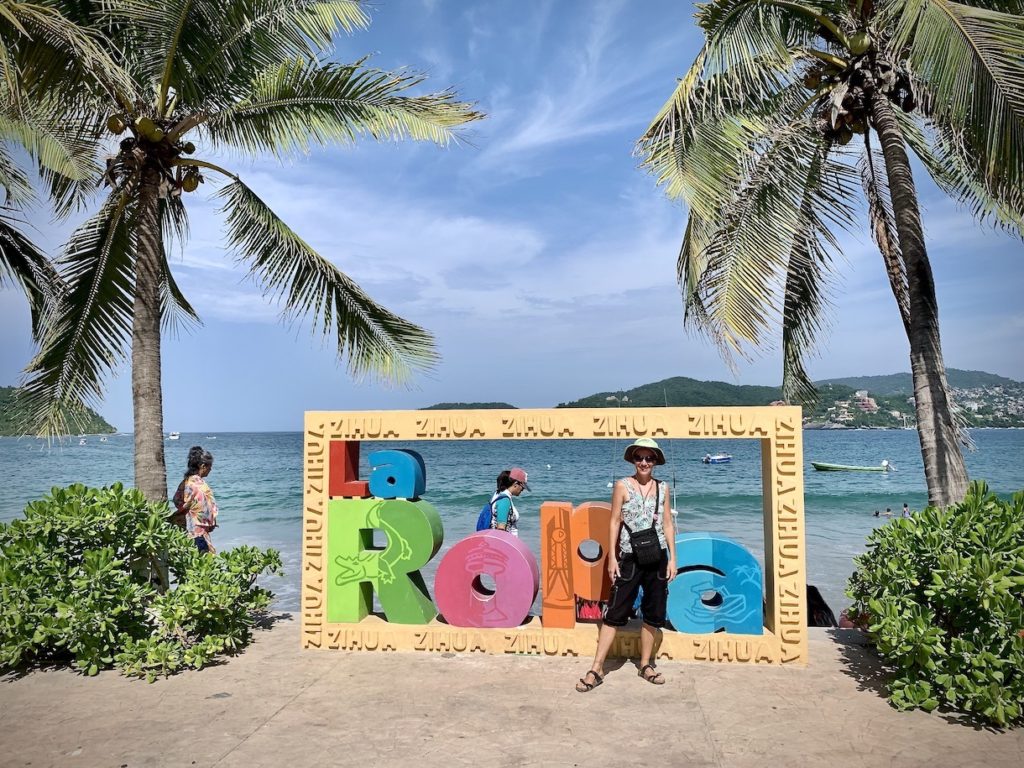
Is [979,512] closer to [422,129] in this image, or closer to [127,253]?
[422,129]

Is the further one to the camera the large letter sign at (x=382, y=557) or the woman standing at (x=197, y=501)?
the woman standing at (x=197, y=501)

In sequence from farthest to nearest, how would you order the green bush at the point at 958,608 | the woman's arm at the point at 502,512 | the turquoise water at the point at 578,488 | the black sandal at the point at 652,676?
1. the turquoise water at the point at 578,488
2. the woman's arm at the point at 502,512
3. the black sandal at the point at 652,676
4. the green bush at the point at 958,608

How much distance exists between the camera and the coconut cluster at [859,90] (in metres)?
7.66

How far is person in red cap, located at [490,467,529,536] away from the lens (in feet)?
22.6

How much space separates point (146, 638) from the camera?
5746mm

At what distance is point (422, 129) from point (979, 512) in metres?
6.72

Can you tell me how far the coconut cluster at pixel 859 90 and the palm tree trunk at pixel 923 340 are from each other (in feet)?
0.45

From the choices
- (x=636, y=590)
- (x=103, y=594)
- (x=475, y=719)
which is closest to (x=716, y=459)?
(x=636, y=590)

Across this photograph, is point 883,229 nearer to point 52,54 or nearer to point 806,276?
point 806,276

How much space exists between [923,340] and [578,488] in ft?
119

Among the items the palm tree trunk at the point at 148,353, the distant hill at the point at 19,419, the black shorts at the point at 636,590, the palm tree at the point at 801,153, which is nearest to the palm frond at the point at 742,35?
the palm tree at the point at 801,153

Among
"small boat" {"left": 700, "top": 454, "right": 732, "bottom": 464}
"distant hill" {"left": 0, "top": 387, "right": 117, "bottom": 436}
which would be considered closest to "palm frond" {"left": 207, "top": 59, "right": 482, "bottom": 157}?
"distant hill" {"left": 0, "top": 387, "right": 117, "bottom": 436}

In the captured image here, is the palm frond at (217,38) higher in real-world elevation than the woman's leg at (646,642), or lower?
higher

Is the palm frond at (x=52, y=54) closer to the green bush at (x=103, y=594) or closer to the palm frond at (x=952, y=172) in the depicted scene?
the green bush at (x=103, y=594)
